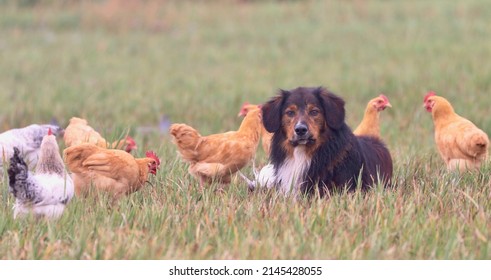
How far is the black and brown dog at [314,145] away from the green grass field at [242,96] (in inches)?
8.2

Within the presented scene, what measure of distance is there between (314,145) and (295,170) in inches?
8.5

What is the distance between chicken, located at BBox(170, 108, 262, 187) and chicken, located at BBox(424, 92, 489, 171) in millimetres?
1459

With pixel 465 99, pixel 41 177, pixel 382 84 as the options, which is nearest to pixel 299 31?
pixel 382 84

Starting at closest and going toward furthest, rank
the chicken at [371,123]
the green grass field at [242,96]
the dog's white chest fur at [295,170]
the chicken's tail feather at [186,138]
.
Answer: the green grass field at [242,96]
the dog's white chest fur at [295,170]
the chicken's tail feather at [186,138]
the chicken at [371,123]

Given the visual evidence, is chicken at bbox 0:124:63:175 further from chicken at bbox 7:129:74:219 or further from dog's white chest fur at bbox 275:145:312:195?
dog's white chest fur at bbox 275:145:312:195

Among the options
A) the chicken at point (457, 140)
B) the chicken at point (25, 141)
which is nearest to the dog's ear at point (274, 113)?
the chicken at point (457, 140)

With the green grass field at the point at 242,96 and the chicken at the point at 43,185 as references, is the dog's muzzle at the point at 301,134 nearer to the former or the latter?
the green grass field at the point at 242,96

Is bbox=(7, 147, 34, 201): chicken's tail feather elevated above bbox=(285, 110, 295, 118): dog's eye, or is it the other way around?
bbox=(285, 110, 295, 118): dog's eye

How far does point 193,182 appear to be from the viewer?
673 centimetres

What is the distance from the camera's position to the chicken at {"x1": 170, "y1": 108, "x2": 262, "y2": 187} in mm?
6621

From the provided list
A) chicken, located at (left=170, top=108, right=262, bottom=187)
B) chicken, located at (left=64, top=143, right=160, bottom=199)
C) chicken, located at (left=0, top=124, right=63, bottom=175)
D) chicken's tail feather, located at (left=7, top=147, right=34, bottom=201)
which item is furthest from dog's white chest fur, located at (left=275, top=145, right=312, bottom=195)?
chicken, located at (left=0, top=124, right=63, bottom=175)

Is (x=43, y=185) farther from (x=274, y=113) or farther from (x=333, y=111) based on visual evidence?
(x=333, y=111)

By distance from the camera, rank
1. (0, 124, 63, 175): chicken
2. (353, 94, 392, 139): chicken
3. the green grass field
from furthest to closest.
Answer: (353, 94, 392, 139): chicken
(0, 124, 63, 175): chicken
the green grass field

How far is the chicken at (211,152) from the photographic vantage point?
21.7 ft
